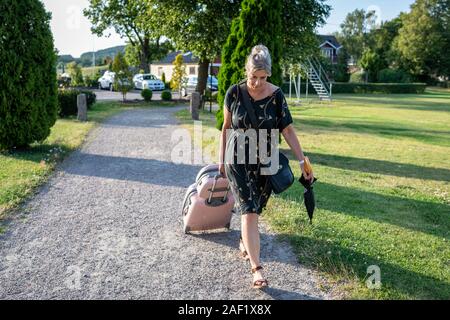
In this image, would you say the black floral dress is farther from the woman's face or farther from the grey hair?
the grey hair

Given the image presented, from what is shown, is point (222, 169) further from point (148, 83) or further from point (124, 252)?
point (148, 83)

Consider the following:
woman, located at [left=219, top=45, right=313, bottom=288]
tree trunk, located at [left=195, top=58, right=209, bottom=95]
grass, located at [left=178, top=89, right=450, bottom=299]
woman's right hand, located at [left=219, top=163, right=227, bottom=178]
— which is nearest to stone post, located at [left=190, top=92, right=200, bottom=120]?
tree trunk, located at [left=195, top=58, right=209, bottom=95]

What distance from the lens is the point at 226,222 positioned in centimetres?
514

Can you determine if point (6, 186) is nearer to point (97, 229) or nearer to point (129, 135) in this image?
point (97, 229)

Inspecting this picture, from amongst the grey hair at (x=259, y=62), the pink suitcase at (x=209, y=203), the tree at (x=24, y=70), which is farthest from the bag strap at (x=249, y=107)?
the tree at (x=24, y=70)

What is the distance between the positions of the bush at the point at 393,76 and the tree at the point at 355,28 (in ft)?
61.5

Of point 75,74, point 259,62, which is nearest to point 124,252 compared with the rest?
point 259,62

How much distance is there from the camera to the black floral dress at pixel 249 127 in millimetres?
3814

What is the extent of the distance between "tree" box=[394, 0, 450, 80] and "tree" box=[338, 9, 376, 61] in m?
12.1

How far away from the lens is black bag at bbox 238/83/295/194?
378 cm

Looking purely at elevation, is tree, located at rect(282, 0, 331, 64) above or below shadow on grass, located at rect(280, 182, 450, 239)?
above

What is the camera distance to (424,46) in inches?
2296

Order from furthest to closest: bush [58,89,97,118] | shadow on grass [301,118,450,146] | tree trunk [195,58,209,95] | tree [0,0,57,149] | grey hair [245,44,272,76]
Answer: tree trunk [195,58,209,95] → bush [58,89,97,118] → shadow on grass [301,118,450,146] → tree [0,0,57,149] → grey hair [245,44,272,76]
